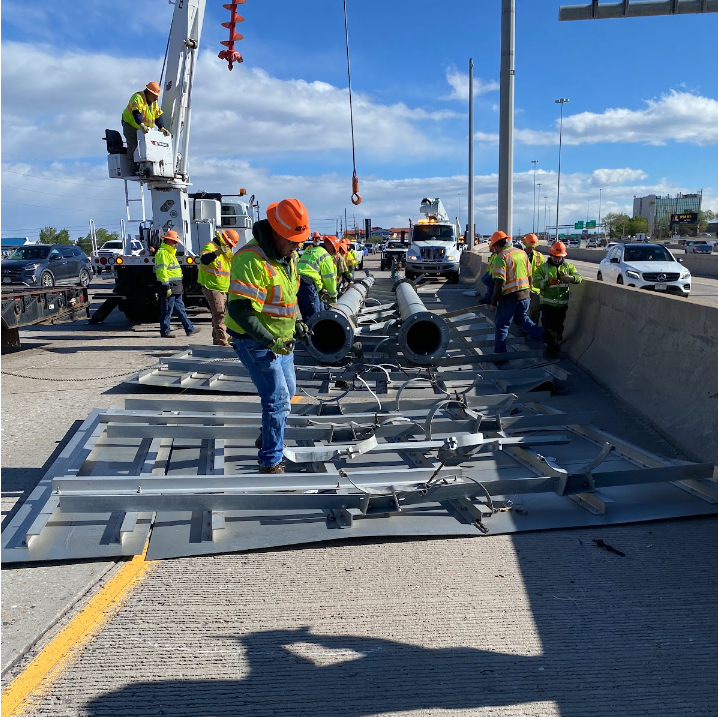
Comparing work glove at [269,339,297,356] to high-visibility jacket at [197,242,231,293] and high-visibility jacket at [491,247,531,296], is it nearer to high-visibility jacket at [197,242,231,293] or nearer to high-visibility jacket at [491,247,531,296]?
high-visibility jacket at [491,247,531,296]

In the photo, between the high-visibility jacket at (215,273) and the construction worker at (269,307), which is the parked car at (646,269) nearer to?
the high-visibility jacket at (215,273)

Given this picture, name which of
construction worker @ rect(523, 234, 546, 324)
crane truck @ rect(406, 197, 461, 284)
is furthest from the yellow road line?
crane truck @ rect(406, 197, 461, 284)

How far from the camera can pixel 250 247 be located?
15.8ft

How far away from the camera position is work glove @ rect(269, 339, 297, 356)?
483 cm

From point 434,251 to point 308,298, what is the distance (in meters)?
16.5

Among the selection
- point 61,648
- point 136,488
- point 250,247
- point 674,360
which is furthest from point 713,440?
point 61,648

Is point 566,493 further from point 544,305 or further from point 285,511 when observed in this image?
point 544,305

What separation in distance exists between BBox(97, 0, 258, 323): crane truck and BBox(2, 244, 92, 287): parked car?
31.6 feet

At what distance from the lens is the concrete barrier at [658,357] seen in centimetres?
568

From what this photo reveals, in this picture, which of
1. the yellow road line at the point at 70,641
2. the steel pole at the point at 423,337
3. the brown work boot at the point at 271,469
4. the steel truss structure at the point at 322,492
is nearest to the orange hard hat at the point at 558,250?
the steel pole at the point at 423,337

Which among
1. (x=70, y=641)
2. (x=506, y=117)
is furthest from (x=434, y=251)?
(x=70, y=641)

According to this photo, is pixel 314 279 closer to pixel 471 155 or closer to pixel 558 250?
pixel 558 250

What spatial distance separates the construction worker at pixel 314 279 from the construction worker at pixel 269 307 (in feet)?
18.7

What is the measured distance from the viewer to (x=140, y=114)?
1312 centimetres
